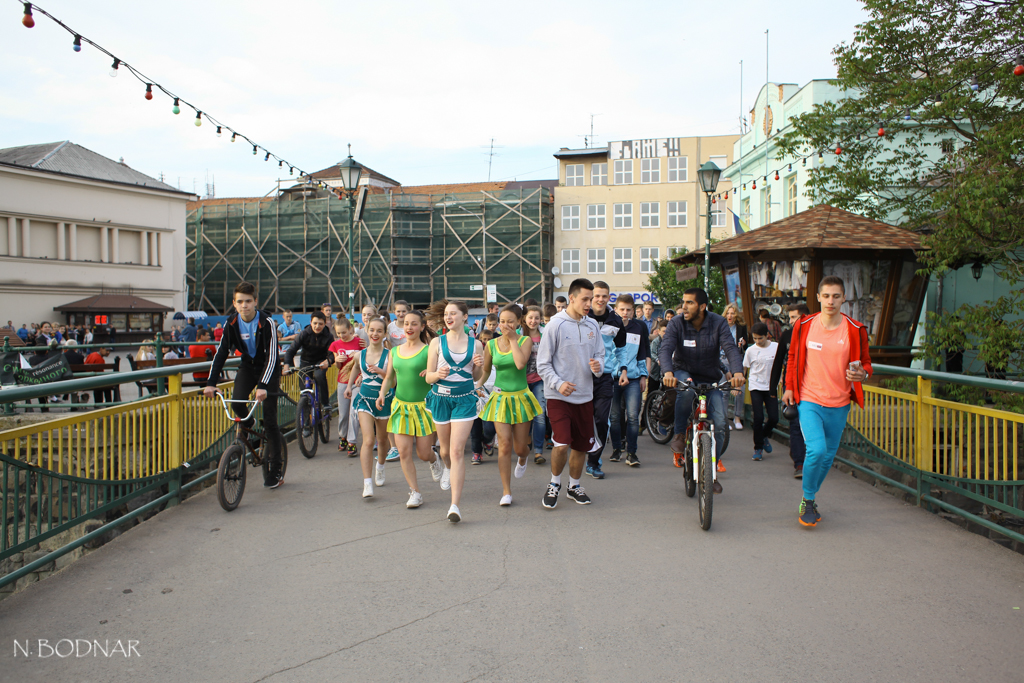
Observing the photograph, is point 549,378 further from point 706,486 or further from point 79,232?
point 79,232

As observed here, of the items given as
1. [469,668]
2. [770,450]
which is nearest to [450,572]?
[469,668]

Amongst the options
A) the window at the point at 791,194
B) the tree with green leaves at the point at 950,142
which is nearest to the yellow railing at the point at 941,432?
the tree with green leaves at the point at 950,142

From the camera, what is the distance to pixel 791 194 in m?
27.7

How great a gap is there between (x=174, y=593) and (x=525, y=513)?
9.13 ft

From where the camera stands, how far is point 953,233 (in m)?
11.1

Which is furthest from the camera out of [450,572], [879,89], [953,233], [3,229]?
[3,229]

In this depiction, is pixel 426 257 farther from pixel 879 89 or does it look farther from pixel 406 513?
pixel 406 513

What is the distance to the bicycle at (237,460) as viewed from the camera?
623 centimetres

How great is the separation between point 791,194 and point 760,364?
807 inches

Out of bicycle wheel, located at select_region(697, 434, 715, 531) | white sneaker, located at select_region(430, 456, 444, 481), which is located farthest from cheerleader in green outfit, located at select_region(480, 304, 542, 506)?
bicycle wheel, located at select_region(697, 434, 715, 531)

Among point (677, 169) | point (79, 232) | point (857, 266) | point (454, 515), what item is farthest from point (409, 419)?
point (677, 169)

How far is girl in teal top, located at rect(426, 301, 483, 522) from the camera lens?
615 cm

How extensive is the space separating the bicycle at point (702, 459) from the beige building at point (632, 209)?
4089 centimetres

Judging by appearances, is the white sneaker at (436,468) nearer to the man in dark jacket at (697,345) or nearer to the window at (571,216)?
the man in dark jacket at (697,345)
